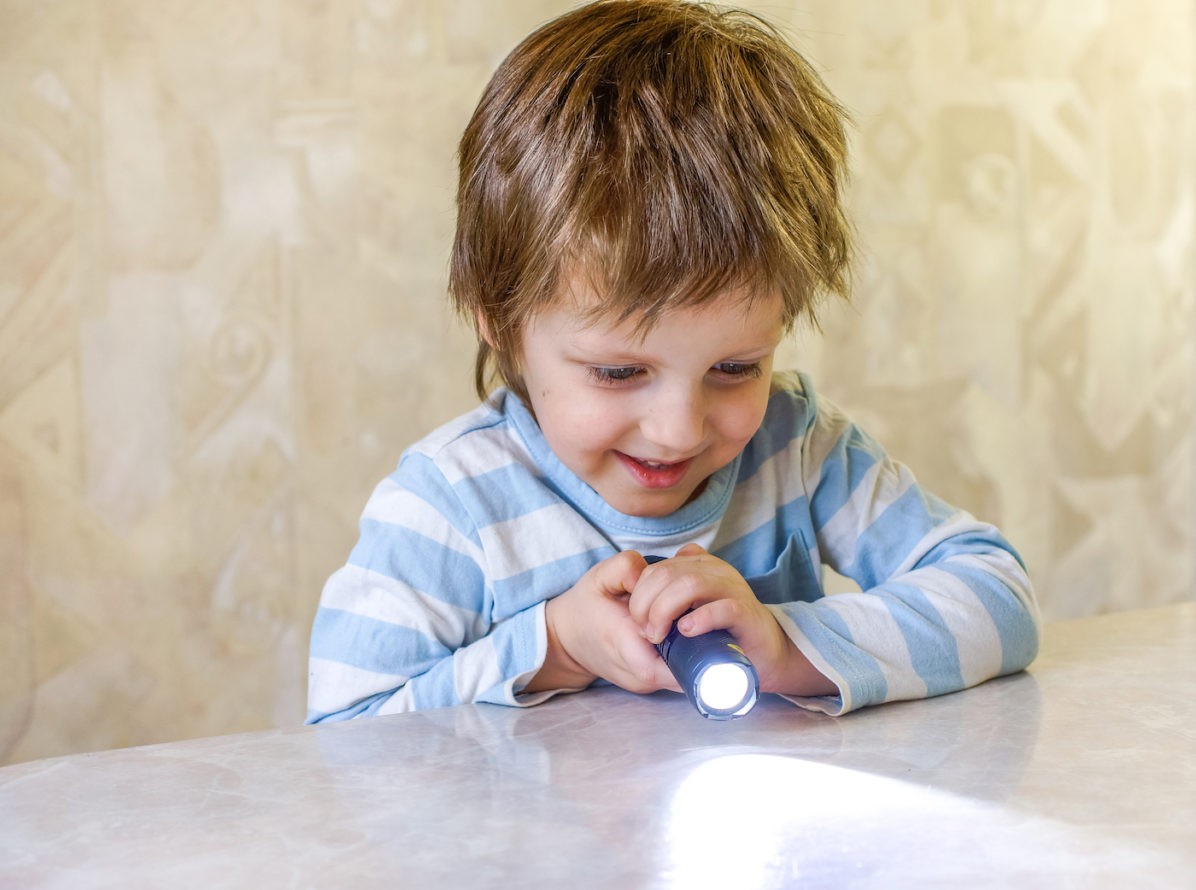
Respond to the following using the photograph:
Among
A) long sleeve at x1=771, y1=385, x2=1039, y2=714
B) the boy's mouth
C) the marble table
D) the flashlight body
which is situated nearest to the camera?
the marble table

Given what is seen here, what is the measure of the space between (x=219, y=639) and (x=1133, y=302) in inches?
61.3

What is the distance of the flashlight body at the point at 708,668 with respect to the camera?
0.61m

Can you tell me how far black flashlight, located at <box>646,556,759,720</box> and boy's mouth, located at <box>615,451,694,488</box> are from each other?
0.20m

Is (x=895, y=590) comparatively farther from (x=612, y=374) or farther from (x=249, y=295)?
(x=249, y=295)

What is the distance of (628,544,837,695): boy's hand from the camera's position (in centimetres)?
68

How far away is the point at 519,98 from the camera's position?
Result: 2.67 feet

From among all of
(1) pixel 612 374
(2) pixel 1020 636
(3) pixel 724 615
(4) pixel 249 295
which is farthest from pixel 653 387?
(4) pixel 249 295

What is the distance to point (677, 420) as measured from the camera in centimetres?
74

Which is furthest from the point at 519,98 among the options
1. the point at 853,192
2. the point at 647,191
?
the point at 853,192

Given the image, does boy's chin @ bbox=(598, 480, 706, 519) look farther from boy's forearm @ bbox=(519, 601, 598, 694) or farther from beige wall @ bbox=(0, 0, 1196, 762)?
beige wall @ bbox=(0, 0, 1196, 762)

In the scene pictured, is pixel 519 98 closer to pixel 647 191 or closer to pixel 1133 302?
pixel 647 191

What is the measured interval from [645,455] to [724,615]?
144 millimetres

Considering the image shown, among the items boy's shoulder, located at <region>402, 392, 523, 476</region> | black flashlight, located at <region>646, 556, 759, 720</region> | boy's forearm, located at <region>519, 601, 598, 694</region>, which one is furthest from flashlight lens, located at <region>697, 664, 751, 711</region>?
boy's shoulder, located at <region>402, 392, 523, 476</region>

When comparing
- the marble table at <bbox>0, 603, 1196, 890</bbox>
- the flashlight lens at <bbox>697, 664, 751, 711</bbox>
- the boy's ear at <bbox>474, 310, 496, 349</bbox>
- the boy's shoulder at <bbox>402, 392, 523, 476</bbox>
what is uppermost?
the boy's ear at <bbox>474, 310, 496, 349</bbox>
